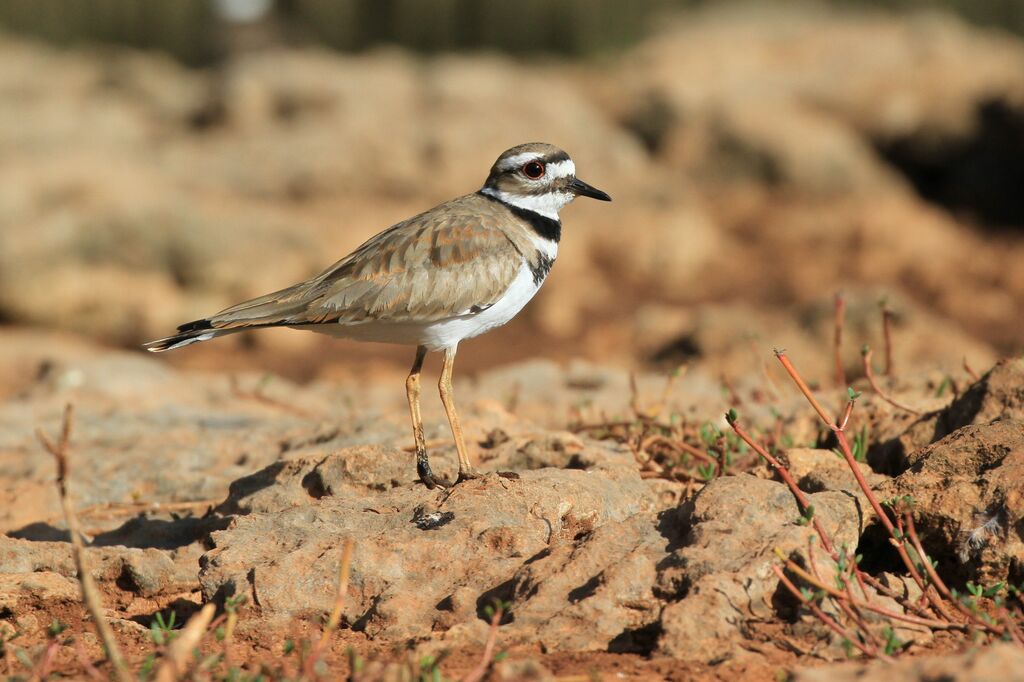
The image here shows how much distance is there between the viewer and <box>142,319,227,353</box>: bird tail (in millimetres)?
4996

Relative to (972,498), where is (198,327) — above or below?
below

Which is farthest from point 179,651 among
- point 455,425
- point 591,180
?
point 591,180

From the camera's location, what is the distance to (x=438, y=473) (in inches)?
198

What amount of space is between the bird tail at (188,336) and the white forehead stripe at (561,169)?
5.73ft

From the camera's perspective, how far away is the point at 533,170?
229 inches

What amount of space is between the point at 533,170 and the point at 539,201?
0.15 meters

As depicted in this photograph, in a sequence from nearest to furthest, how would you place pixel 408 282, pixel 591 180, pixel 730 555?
pixel 730 555 → pixel 408 282 → pixel 591 180

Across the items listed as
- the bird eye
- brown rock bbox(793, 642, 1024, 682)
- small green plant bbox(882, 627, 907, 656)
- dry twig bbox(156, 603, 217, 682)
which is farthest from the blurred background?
dry twig bbox(156, 603, 217, 682)

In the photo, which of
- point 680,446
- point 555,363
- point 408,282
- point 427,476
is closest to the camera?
point 427,476

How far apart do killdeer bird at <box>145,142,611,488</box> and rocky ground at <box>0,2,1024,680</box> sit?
21.8 inches

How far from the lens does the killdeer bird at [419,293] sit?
518 centimetres

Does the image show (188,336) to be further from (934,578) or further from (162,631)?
(934,578)

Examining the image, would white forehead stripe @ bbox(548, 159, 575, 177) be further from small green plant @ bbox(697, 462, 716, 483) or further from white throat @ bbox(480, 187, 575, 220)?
small green plant @ bbox(697, 462, 716, 483)

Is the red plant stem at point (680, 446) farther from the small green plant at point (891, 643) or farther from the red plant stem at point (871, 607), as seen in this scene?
the small green plant at point (891, 643)
